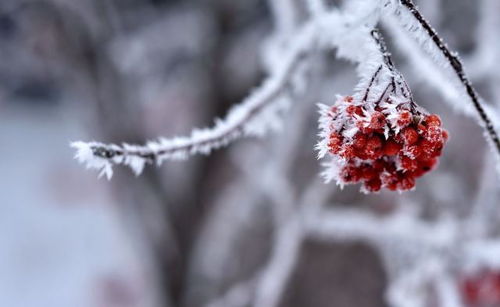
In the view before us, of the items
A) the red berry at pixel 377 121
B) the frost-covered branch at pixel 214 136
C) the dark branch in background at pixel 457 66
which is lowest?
the red berry at pixel 377 121

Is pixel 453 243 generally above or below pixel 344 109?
above

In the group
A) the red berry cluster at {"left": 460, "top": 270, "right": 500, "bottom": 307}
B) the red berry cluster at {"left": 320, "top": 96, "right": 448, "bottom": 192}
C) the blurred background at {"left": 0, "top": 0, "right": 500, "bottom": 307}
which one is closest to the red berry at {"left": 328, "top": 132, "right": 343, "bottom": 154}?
the red berry cluster at {"left": 320, "top": 96, "right": 448, "bottom": 192}

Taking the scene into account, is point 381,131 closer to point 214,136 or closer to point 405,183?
point 405,183

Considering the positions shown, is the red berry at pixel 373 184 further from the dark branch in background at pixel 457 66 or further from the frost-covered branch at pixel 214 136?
the frost-covered branch at pixel 214 136

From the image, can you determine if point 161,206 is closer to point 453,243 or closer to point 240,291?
point 240,291

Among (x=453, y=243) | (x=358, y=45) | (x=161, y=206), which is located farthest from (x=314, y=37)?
(x=161, y=206)

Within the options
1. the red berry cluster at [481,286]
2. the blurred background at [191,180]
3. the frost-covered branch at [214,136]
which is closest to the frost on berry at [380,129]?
the frost-covered branch at [214,136]

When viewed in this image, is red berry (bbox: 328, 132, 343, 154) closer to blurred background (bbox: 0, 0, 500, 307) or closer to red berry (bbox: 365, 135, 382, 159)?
red berry (bbox: 365, 135, 382, 159)
